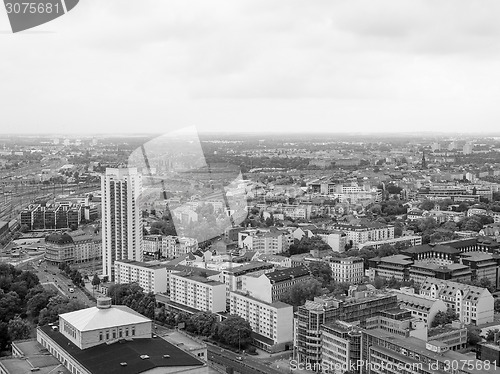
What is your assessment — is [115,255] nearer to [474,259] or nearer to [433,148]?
[474,259]

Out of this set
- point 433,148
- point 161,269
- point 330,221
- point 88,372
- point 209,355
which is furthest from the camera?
point 433,148

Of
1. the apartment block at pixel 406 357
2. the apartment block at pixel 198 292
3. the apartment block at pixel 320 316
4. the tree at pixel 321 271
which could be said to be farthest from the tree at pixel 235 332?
the tree at pixel 321 271

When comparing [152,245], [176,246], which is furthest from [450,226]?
[152,245]

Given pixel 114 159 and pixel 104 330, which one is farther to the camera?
pixel 114 159

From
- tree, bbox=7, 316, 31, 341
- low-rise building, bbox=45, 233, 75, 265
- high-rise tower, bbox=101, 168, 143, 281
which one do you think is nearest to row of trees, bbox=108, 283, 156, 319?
tree, bbox=7, 316, 31, 341

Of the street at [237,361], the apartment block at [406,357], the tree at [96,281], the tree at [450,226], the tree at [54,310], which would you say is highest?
the apartment block at [406,357]

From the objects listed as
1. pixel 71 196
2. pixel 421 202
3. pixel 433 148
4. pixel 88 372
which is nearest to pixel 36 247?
pixel 71 196

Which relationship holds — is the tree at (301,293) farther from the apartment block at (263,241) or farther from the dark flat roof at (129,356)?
the apartment block at (263,241)
